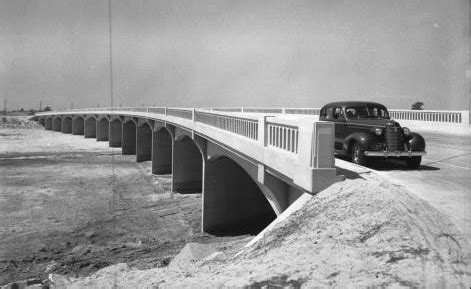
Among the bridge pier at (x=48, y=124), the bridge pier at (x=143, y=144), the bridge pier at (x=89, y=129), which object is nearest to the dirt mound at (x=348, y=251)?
the bridge pier at (x=143, y=144)

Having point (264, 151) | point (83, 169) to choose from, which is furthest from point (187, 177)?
point (264, 151)

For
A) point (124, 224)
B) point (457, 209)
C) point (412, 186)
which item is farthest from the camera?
point (124, 224)

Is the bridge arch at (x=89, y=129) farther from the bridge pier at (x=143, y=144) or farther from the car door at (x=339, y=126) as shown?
the car door at (x=339, y=126)

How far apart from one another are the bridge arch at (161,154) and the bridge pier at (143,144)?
257 inches

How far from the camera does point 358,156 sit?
9.41 metres

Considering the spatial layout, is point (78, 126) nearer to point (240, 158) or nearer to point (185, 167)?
point (185, 167)

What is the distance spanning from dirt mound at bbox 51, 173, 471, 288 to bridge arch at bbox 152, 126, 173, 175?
2736cm

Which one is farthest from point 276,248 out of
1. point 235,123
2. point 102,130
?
point 102,130

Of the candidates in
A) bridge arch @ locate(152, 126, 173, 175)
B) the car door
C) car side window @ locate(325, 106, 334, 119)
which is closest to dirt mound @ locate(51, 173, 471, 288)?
the car door

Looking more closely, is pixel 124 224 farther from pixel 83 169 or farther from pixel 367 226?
pixel 83 169

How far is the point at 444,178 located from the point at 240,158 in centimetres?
600

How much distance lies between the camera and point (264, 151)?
891 cm

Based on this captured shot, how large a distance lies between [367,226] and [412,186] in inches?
97.1

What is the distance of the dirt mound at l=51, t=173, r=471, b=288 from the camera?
4168 mm
